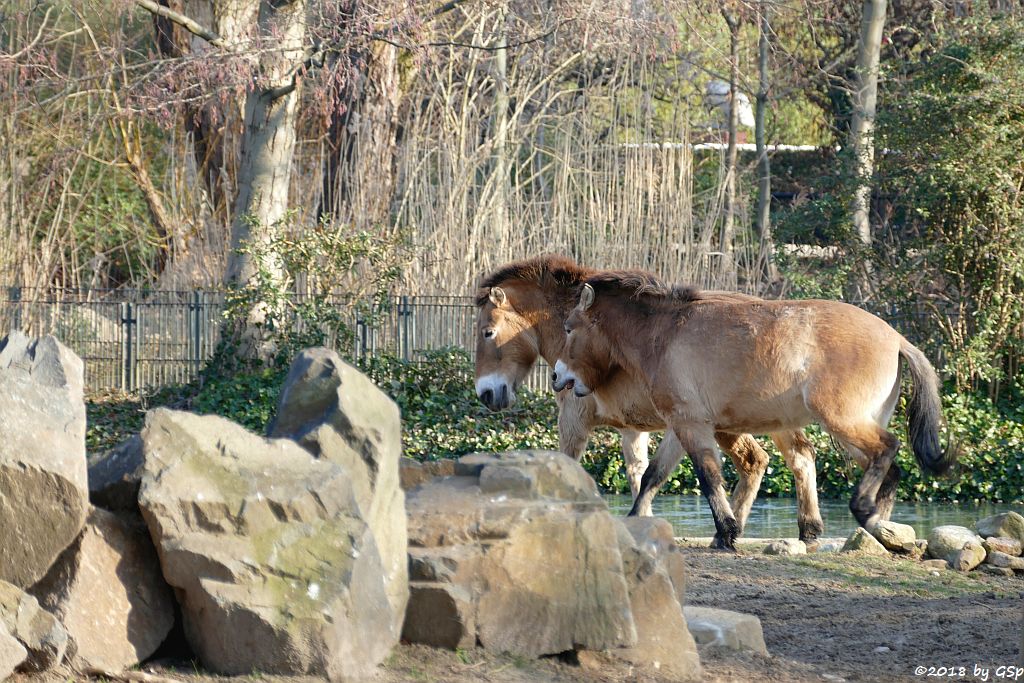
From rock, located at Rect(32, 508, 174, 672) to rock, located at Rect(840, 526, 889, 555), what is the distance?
521 cm

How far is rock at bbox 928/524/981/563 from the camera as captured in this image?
321 inches

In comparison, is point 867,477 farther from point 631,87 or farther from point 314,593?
point 631,87

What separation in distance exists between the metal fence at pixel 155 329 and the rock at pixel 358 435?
11.0 meters

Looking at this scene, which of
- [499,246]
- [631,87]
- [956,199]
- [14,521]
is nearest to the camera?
[14,521]

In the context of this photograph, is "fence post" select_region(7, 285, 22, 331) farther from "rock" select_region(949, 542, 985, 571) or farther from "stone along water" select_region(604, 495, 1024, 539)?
"rock" select_region(949, 542, 985, 571)

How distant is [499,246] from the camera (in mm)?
16578

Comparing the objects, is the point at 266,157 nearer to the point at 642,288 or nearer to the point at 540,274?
the point at 540,274

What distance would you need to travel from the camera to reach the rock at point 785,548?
27.2ft

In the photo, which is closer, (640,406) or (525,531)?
(525,531)

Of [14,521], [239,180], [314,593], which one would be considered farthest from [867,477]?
[239,180]

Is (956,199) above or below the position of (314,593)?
above

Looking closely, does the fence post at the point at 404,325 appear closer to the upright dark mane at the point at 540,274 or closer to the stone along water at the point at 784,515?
the stone along water at the point at 784,515

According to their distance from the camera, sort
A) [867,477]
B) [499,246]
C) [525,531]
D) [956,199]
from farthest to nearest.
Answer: [499,246], [956,199], [867,477], [525,531]

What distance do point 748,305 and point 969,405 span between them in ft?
23.5
